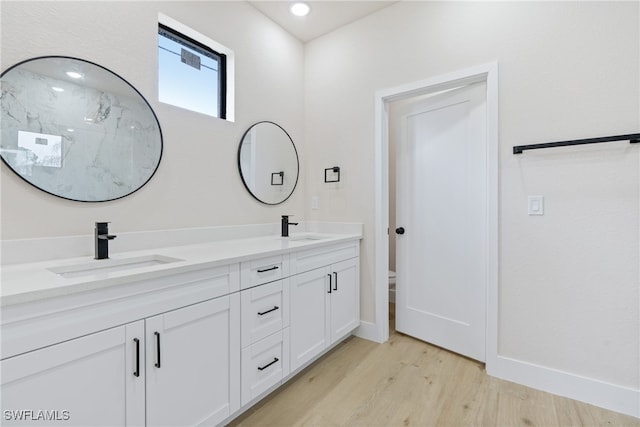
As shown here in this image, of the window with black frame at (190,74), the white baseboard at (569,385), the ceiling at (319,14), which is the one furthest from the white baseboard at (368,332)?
the ceiling at (319,14)

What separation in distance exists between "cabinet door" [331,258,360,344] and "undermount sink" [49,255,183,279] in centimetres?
120

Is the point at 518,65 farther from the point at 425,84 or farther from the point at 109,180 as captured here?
the point at 109,180

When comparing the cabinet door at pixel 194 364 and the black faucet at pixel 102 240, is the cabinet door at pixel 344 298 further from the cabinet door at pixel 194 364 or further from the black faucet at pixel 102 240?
the black faucet at pixel 102 240

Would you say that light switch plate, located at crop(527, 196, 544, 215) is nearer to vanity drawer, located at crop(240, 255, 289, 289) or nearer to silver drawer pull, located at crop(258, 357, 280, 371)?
vanity drawer, located at crop(240, 255, 289, 289)

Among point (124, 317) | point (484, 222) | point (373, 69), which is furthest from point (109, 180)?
point (484, 222)

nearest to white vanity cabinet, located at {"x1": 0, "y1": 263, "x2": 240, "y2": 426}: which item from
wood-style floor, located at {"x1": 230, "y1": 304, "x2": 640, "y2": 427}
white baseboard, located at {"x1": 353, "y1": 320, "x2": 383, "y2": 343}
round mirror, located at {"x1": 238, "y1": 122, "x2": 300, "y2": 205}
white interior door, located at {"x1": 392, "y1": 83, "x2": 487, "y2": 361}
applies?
wood-style floor, located at {"x1": 230, "y1": 304, "x2": 640, "y2": 427}

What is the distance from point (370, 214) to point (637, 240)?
63.5 inches

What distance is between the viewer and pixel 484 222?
222 centimetres

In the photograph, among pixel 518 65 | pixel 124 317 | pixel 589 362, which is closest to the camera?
pixel 124 317

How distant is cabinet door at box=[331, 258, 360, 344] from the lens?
231 cm

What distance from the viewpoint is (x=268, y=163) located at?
2621mm

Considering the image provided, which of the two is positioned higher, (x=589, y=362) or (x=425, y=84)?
(x=425, y=84)

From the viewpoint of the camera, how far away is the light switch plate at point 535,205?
187 cm

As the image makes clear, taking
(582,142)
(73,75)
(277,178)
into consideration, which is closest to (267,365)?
(277,178)
